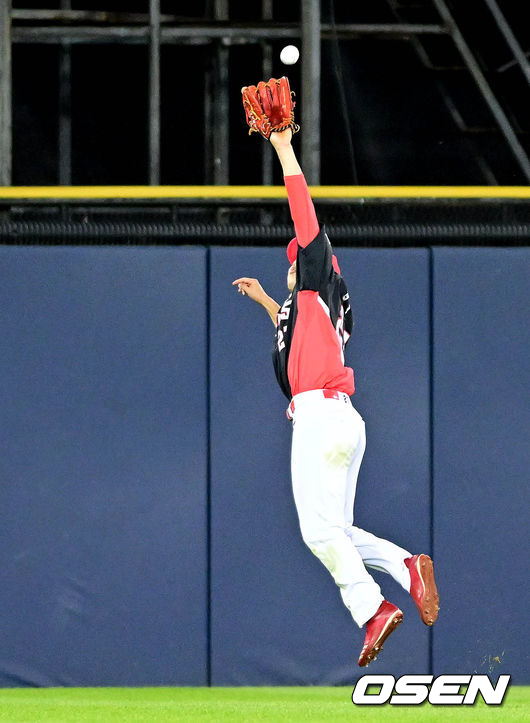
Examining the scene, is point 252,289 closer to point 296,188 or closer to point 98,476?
point 296,188

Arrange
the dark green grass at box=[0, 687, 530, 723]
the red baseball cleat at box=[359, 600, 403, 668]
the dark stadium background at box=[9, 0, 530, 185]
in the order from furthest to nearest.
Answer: the dark stadium background at box=[9, 0, 530, 185] → the dark green grass at box=[0, 687, 530, 723] → the red baseball cleat at box=[359, 600, 403, 668]

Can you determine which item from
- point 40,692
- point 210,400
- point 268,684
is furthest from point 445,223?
point 40,692

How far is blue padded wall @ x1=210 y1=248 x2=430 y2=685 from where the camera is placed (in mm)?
6965

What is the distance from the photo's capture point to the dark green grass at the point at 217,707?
18.6 feet

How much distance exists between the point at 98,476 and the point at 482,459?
203cm

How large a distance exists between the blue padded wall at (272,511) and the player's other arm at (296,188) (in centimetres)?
188

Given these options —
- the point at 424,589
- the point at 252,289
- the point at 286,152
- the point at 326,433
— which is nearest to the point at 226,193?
the point at 252,289

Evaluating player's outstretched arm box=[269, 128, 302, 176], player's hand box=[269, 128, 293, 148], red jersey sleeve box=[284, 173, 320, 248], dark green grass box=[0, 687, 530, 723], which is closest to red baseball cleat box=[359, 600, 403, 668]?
dark green grass box=[0, 687, 530, 723]

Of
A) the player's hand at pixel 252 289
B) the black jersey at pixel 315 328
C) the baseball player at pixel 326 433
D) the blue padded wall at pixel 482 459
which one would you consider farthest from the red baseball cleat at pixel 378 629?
the blue padded wall at pixel 482 459

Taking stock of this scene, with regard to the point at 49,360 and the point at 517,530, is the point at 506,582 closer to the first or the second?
the point at 517,530

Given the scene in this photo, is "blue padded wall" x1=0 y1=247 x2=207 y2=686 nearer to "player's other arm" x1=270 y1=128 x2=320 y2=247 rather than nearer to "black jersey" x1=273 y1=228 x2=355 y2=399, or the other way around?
"black jersey" x1=273 y1=228 x2=355 y2=399

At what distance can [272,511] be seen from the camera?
22.9ft

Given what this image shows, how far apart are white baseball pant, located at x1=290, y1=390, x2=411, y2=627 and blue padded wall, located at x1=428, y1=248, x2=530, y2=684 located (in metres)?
1.82

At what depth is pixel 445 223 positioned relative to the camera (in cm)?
723
